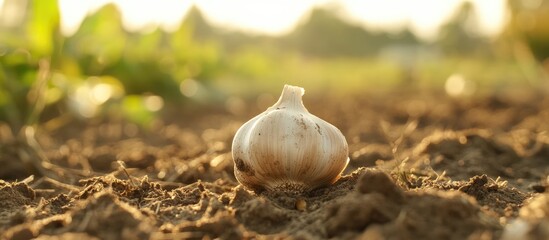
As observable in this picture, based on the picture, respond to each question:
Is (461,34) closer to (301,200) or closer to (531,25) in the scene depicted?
(531,25)

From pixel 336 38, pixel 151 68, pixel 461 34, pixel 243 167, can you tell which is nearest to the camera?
pixel 243 167

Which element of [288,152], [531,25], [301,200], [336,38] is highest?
[288,152]

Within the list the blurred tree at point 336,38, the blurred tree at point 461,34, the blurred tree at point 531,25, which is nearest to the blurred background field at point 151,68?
the blurred tree at point 531,25

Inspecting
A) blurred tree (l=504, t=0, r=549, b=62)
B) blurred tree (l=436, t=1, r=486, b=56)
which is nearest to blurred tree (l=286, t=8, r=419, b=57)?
blurred tree (l=436, t=1, r=486, b=56)

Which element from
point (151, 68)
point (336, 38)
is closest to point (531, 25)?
point (151, 68)

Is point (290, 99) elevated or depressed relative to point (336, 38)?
elevated

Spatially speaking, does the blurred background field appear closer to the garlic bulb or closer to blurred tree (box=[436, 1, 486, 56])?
the garlic bulb
